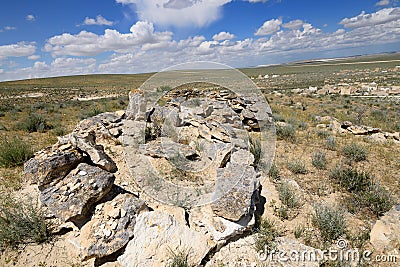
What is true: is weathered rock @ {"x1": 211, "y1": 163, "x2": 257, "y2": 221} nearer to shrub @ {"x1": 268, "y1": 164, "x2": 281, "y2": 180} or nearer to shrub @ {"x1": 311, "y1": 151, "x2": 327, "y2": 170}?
shrub @ {"x1": 268, "y1": 164, "x2": 281, "y2": 180}

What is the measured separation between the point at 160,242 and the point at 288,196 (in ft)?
8.29

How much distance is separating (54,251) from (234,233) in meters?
2.59

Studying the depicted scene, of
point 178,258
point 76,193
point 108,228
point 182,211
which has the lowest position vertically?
point 178,258

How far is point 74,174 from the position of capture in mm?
3561

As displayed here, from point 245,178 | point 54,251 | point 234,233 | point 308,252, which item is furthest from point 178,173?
point 308,252

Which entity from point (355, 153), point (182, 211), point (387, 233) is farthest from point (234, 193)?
point (355, 153)

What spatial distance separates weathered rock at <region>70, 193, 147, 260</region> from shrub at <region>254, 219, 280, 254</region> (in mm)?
1814

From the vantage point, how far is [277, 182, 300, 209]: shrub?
13.2ft

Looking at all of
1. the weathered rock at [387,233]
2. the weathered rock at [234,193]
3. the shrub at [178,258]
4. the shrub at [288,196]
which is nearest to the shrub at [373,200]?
the weathered rock at [387,233]

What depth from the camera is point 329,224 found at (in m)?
3.43

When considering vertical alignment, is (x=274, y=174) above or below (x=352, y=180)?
above

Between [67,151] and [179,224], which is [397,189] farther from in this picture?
[67,151]

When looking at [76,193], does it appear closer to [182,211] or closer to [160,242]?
[160,242]

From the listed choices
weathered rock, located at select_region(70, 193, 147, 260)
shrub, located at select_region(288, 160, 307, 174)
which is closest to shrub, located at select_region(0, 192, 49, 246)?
weathered rock, located at select_region(70, 193, 147, 260)
